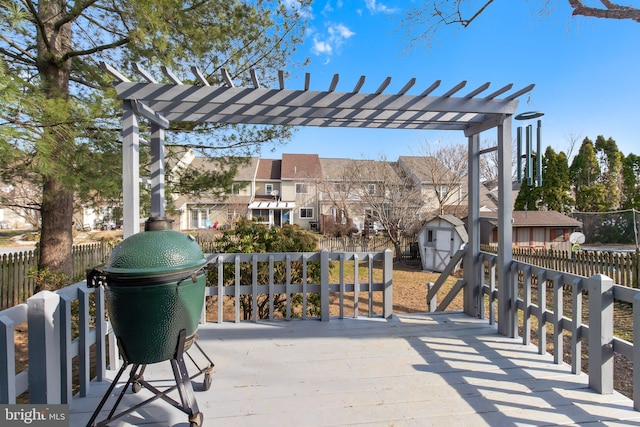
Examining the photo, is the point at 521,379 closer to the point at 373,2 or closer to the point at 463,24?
the point at 463,24

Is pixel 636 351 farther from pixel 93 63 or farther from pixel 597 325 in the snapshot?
pixel 93 63

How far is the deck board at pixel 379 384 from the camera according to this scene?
74.7 inches

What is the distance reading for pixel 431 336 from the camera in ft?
10.4

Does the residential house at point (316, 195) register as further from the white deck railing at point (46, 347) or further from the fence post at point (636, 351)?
the white deck railing at point (46, 347)

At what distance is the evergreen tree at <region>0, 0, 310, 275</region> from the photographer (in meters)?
3.29

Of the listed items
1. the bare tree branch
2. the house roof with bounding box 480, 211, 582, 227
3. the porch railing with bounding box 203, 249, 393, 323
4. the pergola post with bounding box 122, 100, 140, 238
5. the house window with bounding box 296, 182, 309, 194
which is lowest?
the porch railing with bounding box 203, 249, 393, 323

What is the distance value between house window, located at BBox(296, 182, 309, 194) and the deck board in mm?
20456

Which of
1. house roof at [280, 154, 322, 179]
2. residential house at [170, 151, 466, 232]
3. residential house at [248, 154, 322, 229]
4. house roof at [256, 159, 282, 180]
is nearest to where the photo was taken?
residential house at [170, 151, 466, 232]

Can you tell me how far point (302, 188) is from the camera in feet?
77.8

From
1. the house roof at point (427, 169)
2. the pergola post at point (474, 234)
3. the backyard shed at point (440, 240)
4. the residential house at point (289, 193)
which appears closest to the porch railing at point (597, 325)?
the pergola post at point (474, 234)

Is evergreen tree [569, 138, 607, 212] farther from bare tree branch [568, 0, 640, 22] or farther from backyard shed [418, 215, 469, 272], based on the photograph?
bare tree branch [568, 0, 640, 22]

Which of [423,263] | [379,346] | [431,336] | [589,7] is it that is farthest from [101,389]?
[423,263]

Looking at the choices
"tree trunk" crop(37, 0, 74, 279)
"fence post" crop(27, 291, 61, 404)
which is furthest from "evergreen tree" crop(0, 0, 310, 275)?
"fence post" crop(27, 291, 61, 404)

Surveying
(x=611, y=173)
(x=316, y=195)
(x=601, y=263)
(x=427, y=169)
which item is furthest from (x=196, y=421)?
(x=611, y=173)
